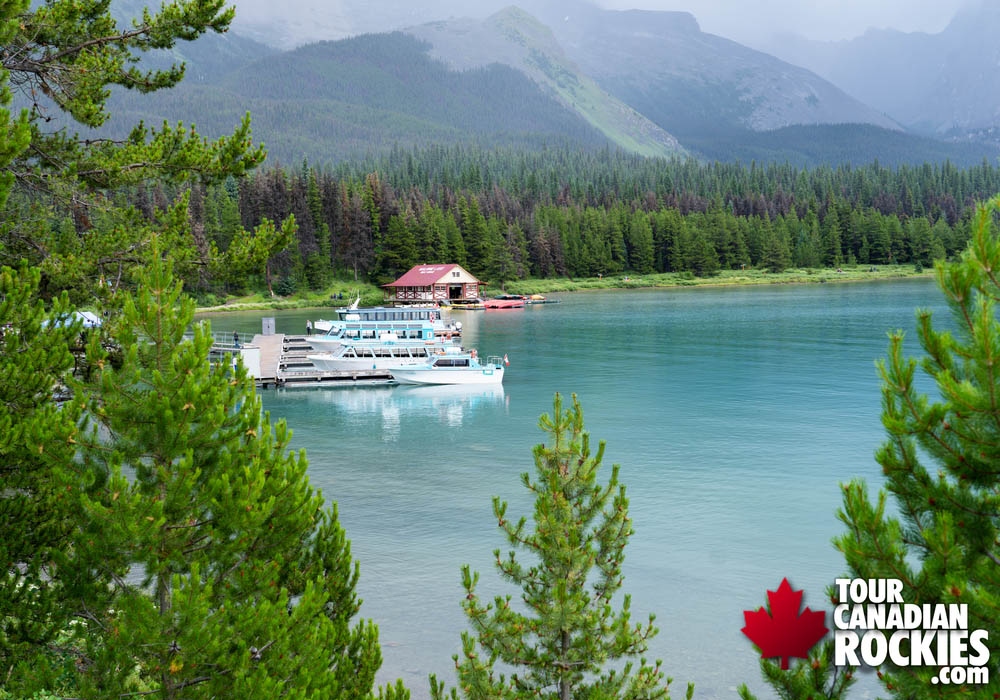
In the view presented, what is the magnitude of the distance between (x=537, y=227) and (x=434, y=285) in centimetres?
3524

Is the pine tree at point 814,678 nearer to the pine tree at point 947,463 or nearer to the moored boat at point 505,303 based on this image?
the pine tree at point 947,463

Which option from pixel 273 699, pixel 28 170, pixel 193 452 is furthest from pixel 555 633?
pixel 28 170

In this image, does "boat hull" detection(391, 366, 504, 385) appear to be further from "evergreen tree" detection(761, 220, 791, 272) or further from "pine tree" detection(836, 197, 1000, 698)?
"evergreen tree" detection(761, 220, 791, 272)

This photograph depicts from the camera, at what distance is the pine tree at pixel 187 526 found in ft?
25.7

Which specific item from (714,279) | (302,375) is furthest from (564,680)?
(714,279)

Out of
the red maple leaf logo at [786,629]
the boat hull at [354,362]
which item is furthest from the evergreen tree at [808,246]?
the red maple leaf logo at [786,629]

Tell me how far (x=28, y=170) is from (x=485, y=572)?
1352 centimetres

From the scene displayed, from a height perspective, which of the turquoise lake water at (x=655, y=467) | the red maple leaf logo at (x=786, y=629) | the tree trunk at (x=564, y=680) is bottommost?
the turquoise lake water at (x=655, y=467)

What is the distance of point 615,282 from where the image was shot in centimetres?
14575

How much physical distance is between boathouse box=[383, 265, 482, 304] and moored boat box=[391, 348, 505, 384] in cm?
6547

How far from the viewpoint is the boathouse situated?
12138cm

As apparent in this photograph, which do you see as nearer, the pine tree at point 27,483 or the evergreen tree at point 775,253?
the pine tree at point 27,483

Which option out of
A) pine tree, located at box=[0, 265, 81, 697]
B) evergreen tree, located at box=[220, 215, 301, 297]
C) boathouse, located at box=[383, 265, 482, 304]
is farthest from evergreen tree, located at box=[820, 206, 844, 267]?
pine tree, located at box=[0, 265, 81, 697]

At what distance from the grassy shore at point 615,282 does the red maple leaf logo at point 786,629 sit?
11309cm
